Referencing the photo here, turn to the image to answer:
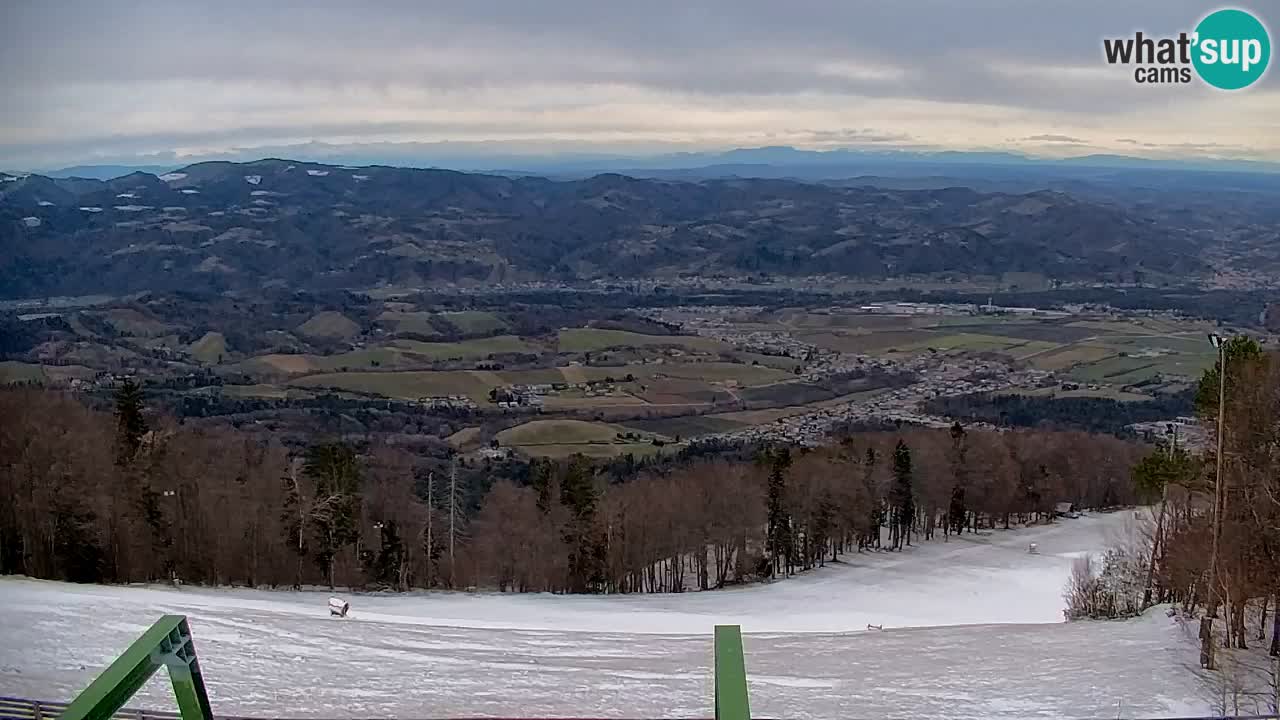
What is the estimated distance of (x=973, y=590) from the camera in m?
26.0

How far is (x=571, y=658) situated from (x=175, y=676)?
11.1 meters

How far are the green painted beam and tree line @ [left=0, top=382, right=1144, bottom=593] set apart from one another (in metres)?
20.8

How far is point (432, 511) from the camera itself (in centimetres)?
2789

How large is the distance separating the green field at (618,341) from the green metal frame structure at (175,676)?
75648mm

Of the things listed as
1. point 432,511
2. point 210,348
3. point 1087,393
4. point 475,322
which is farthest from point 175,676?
point 475,322

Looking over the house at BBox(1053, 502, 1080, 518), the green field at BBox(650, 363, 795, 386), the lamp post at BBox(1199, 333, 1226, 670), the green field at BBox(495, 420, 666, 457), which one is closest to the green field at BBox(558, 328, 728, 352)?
the green field at BBox(650, 363, 795, 386)

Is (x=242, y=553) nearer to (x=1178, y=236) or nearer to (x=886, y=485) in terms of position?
(x=886, y=485)

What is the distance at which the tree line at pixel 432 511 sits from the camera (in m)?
22.4

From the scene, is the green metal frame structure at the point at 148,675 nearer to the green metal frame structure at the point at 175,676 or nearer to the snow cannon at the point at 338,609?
the green metal frame structure at the point at 175,676

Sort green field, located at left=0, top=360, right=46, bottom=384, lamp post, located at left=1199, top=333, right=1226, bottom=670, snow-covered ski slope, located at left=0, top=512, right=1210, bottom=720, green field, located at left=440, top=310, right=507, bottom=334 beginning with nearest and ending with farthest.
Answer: snow-covered ski slope, located at left=0, top=512, right=1210, bottom=720, lamp post, located at left=1199, top=333, right=1226, bottom=670, green field, located at left=0, top=360, right=46, bottom=384, green field, located at left=440, top=310, right=507, bottom=334

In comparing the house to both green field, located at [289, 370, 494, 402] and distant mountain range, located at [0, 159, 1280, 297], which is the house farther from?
distant mountain range, located at [0, 159, 1280, 297]

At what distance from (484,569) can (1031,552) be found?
15.4 m

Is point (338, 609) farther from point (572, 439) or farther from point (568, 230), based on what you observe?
point (568, 230)

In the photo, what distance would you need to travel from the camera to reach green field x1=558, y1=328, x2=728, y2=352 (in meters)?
82.1
